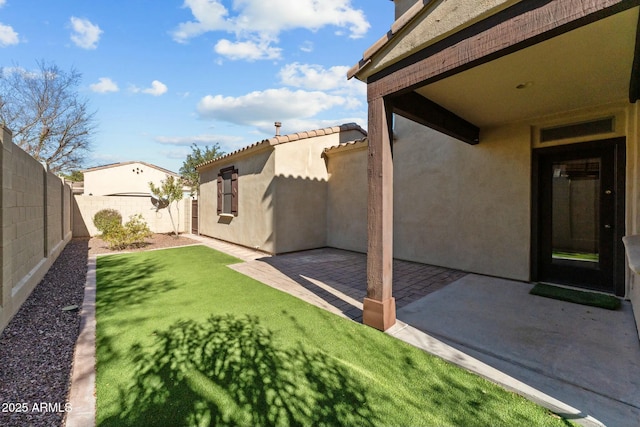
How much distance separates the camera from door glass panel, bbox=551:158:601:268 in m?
4.78

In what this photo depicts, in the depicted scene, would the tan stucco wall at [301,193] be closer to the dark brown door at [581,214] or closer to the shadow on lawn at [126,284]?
the shadow on lawn at [126,284]

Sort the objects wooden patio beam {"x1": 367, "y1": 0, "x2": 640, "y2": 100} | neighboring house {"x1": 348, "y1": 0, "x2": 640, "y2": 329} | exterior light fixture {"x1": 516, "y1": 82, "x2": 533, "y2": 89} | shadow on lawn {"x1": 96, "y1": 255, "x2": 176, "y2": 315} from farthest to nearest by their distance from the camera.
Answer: shadow on lawn {"x1": 96, "y1": 255, "x2": 176, "y2": 315} → exterior light fixture {"x1": 516, "y1": 82, "x2": 533, "y2": 89} → neighboring house {"x1": 348, "y1": 0, "x2": 640, "y2": 329} → wooden patio beam {"x1": 367, "y1": 0, "x2": 640, "y2": 100}

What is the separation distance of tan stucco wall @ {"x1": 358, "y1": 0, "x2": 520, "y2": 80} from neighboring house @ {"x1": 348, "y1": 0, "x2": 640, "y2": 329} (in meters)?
0.01

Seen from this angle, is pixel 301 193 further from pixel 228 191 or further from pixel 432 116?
pixel 432 116

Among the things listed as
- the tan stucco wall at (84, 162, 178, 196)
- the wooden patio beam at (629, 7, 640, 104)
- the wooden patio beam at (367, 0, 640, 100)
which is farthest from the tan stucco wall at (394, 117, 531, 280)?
the tan stucco wall at (84, 162, 178, 196)

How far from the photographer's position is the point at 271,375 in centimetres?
245

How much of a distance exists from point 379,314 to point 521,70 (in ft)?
11.1

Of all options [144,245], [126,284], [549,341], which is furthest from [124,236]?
[549,341]

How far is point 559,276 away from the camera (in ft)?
16.8

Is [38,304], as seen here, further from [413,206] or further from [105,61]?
[105,61]

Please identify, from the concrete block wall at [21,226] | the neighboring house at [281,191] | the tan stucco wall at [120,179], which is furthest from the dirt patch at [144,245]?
the tan stucco wall at [120,179]

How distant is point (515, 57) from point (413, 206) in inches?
174

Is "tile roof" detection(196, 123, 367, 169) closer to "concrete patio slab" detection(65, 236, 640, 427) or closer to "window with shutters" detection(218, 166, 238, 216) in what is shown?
"window with shutters" detection(218, 166, 238, 216)

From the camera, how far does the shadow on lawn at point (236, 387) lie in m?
1.97
